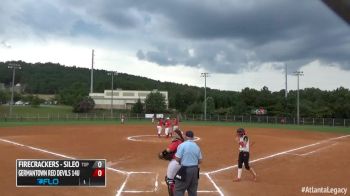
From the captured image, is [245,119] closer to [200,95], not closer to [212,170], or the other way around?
[200,95]

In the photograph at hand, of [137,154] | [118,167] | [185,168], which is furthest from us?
[137,154]

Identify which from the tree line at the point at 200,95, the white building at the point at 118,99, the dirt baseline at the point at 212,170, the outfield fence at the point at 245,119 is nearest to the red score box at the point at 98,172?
the dirt baseline at the point at 212,170

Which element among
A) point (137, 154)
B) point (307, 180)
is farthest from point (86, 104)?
point (307, 180)

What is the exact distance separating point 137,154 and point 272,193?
9.43 m

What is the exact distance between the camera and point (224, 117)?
80000 mm

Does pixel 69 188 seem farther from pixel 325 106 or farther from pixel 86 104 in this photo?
pixel 86 104

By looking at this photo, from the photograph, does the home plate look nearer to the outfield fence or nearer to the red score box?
the red score box

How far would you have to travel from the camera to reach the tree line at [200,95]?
8912cm

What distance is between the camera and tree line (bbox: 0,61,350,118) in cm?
8912

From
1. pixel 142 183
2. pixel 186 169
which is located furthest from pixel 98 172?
pixel 142 183
